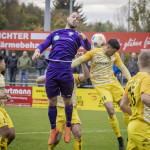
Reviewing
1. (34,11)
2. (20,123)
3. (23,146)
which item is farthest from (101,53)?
(34,11)

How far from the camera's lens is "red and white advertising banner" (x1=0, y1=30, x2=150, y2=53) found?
1762 centimetres

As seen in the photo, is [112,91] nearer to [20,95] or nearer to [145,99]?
[145,99]

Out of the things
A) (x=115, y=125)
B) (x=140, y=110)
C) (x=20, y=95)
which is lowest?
(x=20, y=95)

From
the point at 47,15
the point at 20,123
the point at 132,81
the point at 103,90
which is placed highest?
the point at 47,15

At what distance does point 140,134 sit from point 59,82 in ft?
7.47

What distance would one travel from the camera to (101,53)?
865 cm

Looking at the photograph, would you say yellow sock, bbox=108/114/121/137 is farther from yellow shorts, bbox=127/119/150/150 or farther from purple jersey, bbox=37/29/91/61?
yellow shorts, bbox=127/119/150/150

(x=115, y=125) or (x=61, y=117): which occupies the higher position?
(x=61, y=117)

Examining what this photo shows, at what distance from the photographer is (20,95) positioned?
17.6m

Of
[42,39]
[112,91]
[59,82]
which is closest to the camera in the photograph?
[59,82]

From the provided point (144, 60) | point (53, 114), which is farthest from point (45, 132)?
point (144, 60)

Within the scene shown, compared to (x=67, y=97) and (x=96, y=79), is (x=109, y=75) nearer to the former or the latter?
(x=96, y=79)

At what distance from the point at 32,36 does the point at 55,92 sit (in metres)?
12.2

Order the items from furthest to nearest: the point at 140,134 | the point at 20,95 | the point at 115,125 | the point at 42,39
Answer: the point at 42,39 → the point at 20,95 → the point at 115,125 → the point at 140,134
